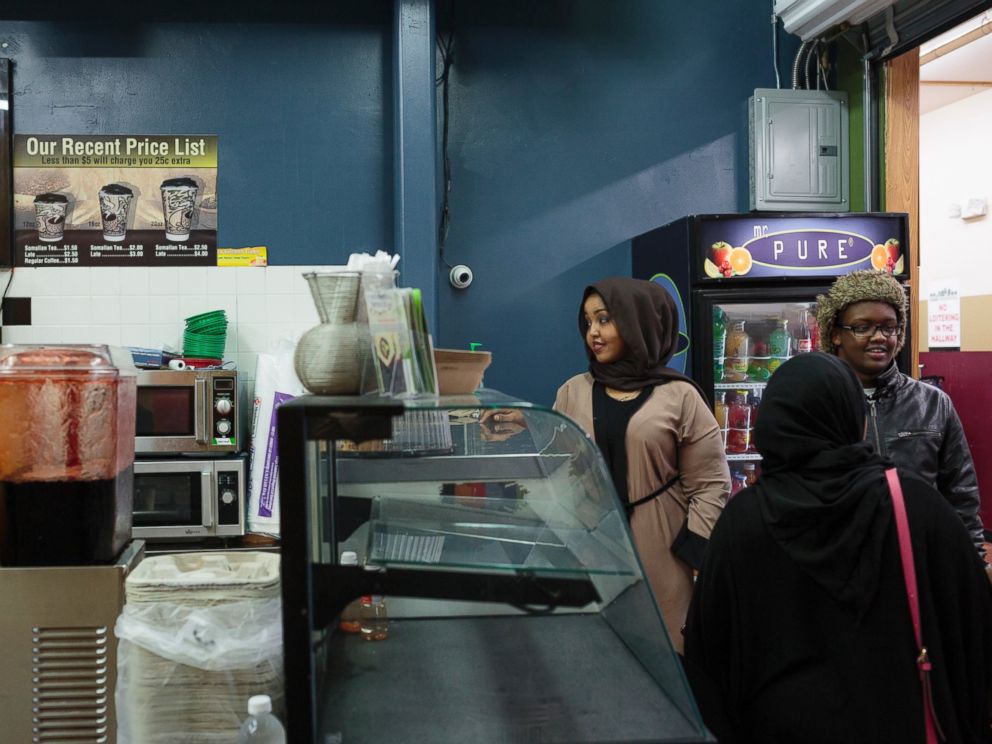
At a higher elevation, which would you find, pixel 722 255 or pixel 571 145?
pixel 571 145

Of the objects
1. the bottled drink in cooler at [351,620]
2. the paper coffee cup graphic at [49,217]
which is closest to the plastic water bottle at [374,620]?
the bottled drink in cooler at [351,620]

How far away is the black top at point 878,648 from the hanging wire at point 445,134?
2933mm

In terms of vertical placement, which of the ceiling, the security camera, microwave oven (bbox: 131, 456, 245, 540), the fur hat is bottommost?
microwave oven (bbox: 131, 456, 245, 540)

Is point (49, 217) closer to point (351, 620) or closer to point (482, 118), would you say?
point (482, 118)

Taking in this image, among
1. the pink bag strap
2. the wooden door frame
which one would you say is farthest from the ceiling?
the pink bag strap

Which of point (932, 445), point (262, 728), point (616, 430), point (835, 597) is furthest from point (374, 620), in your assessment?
point (932, 445)

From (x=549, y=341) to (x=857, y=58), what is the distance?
2155 millimetres

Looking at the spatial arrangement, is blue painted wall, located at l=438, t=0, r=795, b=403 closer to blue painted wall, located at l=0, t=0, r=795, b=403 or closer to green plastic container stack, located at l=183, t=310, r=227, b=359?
blue painted wall, located at l=0, t=0, r=795, b=403

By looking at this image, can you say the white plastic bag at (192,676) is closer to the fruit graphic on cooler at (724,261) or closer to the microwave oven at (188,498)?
the microwave oven at (188,498)

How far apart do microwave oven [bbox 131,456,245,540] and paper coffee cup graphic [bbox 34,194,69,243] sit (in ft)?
4.21

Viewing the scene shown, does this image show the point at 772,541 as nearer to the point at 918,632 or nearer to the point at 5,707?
the point at 918,632

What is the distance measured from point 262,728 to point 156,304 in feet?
10.7

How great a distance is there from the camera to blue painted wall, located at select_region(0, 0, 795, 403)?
4.11m

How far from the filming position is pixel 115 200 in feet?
13.4
